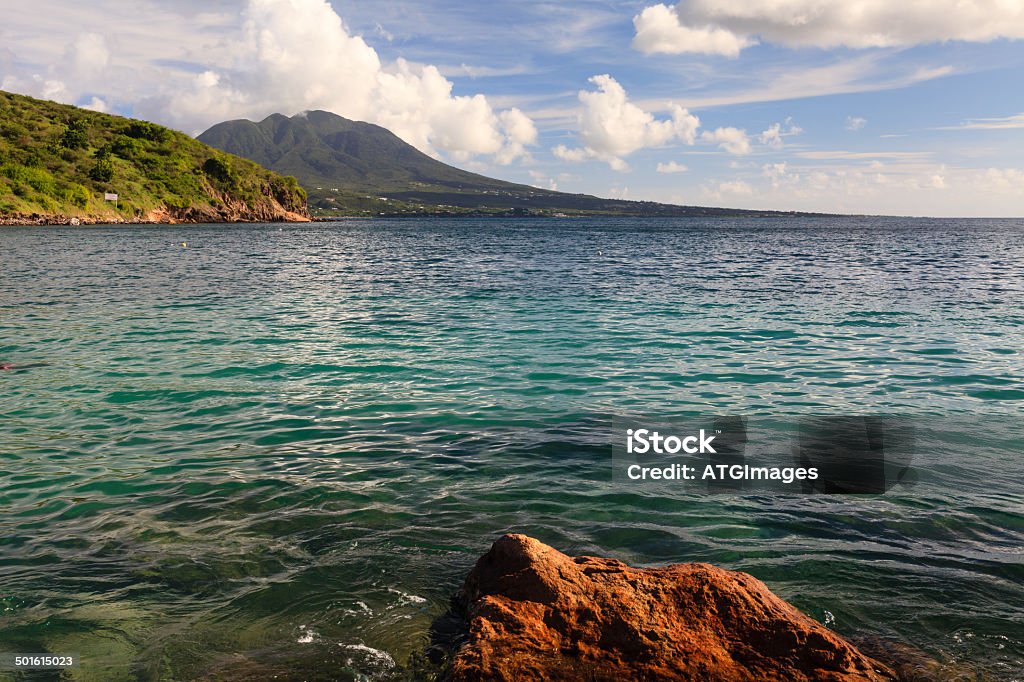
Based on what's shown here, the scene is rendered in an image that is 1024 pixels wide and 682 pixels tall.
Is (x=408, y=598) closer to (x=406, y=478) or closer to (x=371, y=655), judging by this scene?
(x=371, y=655)

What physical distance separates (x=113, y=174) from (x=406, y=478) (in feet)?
522

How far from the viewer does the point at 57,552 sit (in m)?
7.05

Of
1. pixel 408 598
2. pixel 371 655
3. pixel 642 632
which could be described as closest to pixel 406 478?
pixel 408 598

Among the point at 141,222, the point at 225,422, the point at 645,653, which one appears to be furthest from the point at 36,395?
the point at 141,222

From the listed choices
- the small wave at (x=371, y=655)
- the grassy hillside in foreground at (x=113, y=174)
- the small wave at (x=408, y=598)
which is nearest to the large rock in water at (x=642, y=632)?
the small wave at (x=371, y=655)

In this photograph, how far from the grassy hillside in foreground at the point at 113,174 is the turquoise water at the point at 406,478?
4600 inches

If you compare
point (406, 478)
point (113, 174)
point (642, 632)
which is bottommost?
point (406, 478)

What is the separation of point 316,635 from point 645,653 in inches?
109

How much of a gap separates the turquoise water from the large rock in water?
37.3 inches

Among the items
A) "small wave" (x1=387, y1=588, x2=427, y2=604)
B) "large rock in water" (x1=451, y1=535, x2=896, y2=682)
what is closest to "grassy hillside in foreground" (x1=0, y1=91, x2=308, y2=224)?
"small wave" (x1=387, y1=588, x2=427, y2=604)

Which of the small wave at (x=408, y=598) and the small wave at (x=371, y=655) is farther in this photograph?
the small wave at (x=408, y=598)

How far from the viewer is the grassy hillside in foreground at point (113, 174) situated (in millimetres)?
118438

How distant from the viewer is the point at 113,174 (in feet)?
456

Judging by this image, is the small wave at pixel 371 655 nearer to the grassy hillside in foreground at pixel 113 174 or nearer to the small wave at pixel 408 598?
the small wave at pixel 408 598
